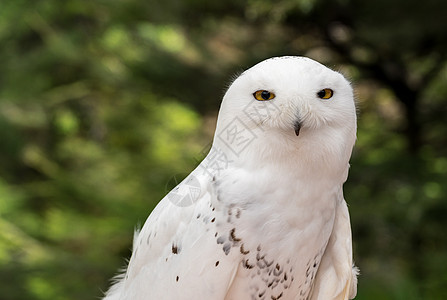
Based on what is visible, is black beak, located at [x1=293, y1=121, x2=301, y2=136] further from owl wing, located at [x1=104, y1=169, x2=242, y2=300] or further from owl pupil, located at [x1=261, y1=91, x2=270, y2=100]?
owl wing, located at [x1=104, y1=169, x2=242, y2=300]

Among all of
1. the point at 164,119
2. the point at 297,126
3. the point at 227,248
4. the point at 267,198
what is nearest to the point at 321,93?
the point at 297,126

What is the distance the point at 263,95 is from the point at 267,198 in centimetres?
26

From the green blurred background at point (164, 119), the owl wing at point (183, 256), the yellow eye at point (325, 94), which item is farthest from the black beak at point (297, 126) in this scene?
the green blurred background at point (164, 119)

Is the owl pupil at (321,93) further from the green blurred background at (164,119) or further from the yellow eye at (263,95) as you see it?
the green blurred background at (164,119)

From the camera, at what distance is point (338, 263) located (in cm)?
176

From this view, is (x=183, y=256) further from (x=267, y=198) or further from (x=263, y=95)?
(x=263, y=95)

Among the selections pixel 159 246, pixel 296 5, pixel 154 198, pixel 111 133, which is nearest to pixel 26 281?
pixel 154 198

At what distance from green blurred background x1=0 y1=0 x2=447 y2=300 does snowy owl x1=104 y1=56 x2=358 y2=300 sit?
158 cm

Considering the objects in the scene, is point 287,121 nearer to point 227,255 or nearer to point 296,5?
point 227,255

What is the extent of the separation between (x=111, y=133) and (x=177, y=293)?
6.08m

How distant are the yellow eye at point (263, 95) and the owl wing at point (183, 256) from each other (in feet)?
0.92

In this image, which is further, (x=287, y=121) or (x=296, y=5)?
(x=296, y=5)

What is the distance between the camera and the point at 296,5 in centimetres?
433

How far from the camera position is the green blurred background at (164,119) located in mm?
4230
